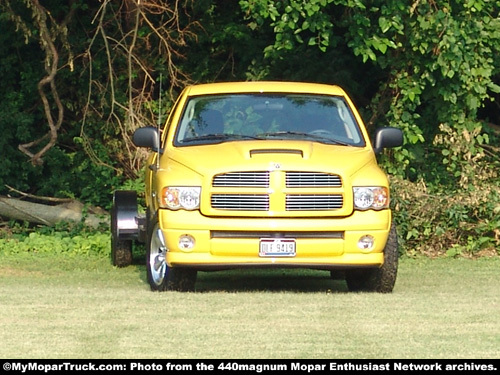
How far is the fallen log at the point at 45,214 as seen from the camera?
806 inches

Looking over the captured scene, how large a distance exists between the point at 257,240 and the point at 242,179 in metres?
0.55

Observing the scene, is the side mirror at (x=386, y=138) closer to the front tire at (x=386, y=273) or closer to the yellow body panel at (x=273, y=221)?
the front tire at (x=386, y=273)

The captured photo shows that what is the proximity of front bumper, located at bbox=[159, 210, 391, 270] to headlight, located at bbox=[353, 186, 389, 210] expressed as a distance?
137 mm

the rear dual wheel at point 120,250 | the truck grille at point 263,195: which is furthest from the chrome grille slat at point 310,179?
the rear dual wheel at point 120,250

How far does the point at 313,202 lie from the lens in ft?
42.3

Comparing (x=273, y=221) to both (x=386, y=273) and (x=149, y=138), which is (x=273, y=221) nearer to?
(x=386, y=273)

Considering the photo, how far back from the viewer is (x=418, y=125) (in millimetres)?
20016

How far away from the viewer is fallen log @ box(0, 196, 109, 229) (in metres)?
20.5
